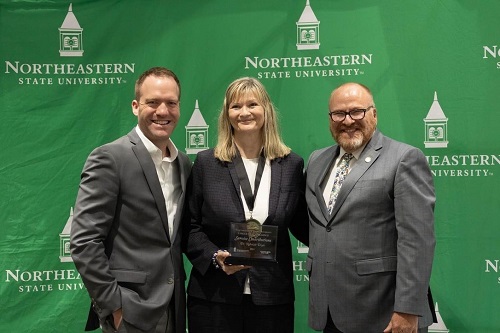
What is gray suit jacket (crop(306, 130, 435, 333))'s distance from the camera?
2527 mm

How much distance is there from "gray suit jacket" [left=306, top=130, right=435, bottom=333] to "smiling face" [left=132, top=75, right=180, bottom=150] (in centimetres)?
83

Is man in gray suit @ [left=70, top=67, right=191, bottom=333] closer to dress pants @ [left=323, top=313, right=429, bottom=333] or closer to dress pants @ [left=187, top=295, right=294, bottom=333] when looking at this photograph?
dress pants @ [left=187, top=295, right=294, bottom=333]

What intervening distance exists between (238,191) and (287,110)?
126cm

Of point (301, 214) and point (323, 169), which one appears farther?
point (301, 214)

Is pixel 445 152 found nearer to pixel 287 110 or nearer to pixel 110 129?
pixel 287 110

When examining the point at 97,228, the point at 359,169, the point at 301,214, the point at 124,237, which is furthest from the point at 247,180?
the point at 97,228

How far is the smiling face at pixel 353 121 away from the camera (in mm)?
2738

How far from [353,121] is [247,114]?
52 centimetres

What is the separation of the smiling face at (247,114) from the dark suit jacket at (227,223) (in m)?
0.20

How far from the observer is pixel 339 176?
2783 millimetres

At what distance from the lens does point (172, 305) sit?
108 inches

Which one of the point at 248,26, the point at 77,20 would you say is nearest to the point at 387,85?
the point at 248,26

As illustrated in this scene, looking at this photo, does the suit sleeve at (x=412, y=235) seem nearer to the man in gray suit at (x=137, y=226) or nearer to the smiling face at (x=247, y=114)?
the smiling face at (x=247, y=114)

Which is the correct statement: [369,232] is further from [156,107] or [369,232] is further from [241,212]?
[156,107]
